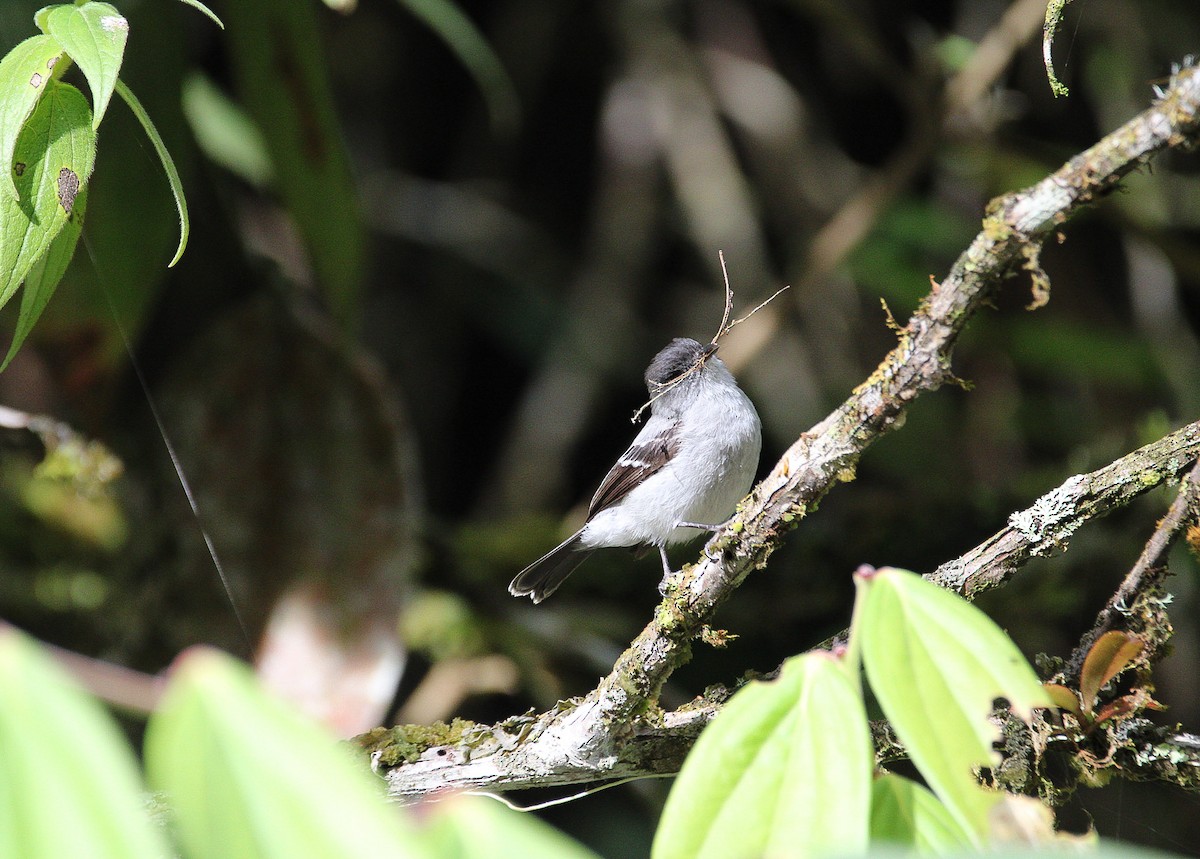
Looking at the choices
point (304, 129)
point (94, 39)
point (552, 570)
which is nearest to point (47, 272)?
point (94, 39)

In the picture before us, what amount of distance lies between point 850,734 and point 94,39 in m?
0.91

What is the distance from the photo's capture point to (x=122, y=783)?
545 mm

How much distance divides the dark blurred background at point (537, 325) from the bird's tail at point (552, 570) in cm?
27

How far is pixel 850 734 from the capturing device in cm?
73

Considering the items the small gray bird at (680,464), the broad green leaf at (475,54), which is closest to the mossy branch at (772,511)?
the small gray bird at (680,464)

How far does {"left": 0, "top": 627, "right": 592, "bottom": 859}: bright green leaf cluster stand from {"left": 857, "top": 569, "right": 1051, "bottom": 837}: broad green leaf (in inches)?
11.8

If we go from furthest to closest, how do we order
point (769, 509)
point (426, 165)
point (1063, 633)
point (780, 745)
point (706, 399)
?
1. point (426, 165)
2. point (1063, 633)
3. point (706, 399)
4. point (769, 509)
5. point (780, 745)

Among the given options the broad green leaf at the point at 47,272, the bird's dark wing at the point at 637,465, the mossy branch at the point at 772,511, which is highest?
the bird's dark wing at the point at 637,465

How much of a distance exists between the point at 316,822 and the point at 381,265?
3810 millimetres

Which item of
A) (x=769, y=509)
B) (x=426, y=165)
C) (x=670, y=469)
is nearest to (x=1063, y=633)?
(x=670, y=469)

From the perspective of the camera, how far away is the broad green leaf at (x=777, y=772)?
2.36ft

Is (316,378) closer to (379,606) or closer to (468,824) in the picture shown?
(379,606)

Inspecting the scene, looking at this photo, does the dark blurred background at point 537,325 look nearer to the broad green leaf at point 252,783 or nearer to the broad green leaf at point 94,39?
the broad green leaf at point 94,39

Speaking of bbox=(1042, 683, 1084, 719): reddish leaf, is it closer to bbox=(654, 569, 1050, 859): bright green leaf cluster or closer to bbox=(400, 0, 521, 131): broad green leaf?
bbox=(654, 569, 1050, 859): bright green leaf cluster
